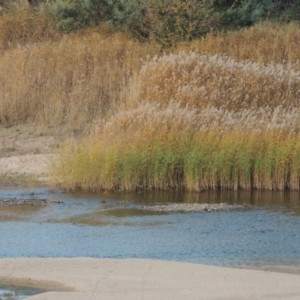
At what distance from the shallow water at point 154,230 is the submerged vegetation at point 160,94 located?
0.77 meters

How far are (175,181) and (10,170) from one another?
358 cm

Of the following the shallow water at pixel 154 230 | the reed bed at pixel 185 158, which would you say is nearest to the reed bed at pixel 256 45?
the reed bed at pixel 185 158

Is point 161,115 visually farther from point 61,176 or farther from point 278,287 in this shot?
point 278,287

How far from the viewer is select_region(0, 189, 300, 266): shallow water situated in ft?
37.1

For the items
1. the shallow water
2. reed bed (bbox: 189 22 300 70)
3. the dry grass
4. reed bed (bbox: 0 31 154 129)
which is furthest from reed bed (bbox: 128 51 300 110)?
the dry grass

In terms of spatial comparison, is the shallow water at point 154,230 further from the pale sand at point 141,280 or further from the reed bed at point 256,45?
the reed bed at point 256,45

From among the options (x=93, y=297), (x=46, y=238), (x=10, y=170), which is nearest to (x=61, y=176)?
(x=10, y=170)

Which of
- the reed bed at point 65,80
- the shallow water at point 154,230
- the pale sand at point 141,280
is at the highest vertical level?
the pale sand at point 141,280

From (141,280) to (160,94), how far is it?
1155 cm

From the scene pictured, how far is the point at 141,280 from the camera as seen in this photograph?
916cm

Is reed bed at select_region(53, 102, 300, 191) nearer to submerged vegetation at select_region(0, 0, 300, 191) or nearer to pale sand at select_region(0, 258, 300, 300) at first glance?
submerged vegetation at select_region(0, 0, 300, 191)

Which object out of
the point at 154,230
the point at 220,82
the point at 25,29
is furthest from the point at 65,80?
the point at 154,230

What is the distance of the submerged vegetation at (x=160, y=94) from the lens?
16531 mm

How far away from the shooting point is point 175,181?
16.7 metres
